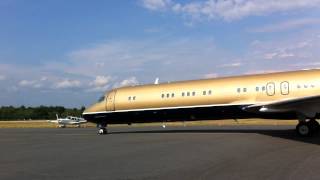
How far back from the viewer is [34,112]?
132125 mm

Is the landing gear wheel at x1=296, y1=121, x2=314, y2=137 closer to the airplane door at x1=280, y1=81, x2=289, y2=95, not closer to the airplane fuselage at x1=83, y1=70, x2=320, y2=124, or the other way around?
the airplane fuselage at x1=83, y1=70, x2=320, y2=124

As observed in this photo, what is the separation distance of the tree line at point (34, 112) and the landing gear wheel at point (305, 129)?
102 metres

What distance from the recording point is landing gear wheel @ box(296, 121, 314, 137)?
21094 millimetres

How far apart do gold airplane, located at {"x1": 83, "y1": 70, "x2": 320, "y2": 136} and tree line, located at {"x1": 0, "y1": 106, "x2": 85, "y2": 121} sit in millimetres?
93186

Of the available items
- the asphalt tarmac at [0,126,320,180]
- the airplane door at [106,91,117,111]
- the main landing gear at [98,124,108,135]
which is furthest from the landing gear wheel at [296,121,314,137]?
the main landing gear at [98,124,108,135]

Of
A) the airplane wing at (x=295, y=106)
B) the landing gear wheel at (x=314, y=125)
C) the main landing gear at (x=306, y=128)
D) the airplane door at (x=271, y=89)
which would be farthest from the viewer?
the airplane door at (x=271, y=89)

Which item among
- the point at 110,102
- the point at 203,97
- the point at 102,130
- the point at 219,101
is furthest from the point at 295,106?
the point at 102,130

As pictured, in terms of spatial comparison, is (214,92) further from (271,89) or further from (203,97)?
(271,89)

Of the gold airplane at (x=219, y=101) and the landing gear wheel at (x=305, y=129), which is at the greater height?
the gold airplane at (x=219, y=101)

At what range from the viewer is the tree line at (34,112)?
123 meters

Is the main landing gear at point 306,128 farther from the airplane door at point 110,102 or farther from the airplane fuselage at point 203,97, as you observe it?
the airplane door at point 110,102

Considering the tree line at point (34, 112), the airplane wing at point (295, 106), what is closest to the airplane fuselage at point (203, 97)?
the airplane wing at point (295, 106)

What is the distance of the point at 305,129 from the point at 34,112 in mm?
119431

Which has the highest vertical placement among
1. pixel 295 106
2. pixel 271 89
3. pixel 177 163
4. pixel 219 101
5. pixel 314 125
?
pixel 271 89
